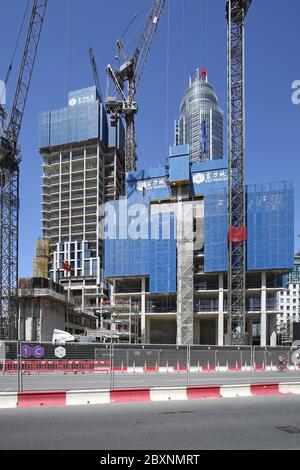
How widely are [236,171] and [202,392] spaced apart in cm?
6471

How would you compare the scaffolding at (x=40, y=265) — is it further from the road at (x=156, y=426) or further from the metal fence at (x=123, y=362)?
the road at (x=156, y=426)

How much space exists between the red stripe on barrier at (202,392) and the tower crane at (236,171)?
5937 cm

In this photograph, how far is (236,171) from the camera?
76.2 meters

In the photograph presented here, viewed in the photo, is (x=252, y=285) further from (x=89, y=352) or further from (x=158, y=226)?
(x=89, y=352)

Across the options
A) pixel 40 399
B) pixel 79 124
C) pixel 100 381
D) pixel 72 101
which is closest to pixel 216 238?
pixel 100 381

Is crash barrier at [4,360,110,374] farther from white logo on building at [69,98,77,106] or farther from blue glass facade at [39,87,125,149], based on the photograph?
white logo on building at [69,98,77,106]

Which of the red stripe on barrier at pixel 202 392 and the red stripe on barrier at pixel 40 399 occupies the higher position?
the red stripe on barrier at pixel 40 399

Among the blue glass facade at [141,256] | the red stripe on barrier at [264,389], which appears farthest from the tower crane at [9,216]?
the red stripe on barrier at [264,389]

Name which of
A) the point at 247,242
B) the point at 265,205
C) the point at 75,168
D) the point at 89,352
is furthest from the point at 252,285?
the point at 75,168

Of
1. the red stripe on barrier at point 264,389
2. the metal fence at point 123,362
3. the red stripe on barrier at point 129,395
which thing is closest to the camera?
the red stripe on barrier at point 129,395

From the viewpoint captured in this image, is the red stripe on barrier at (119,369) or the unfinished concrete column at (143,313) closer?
the red stripe on barrier at (119,369)

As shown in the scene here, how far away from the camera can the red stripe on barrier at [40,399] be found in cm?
1208

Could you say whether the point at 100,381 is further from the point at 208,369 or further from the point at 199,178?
the point at 199,178

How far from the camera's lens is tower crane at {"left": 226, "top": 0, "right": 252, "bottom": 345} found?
240ft
